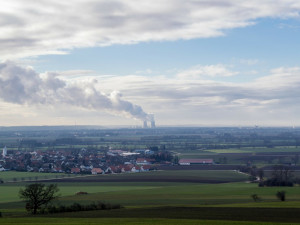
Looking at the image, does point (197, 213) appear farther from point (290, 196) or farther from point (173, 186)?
point (173, 186)

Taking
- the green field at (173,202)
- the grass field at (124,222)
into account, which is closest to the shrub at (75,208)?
the green field at (173,202)

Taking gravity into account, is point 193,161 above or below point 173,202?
below

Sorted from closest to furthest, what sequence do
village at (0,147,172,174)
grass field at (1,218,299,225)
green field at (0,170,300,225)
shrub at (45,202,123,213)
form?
1. grass field at (1,218,299,225)
2. green field at (0,170,300,225)
3. shrub at (45,202,123,213)
4. village at (0,147,172,174)

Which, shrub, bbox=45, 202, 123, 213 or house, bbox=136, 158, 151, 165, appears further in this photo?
house, bbox=136, 158, 151, 165

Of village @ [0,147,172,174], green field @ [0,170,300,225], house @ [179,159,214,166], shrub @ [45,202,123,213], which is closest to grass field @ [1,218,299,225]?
green field @ [0,170,300,225]

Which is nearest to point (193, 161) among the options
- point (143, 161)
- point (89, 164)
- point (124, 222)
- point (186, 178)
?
point (143, 161)

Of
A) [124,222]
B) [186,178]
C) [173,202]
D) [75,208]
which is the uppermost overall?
[124,222]

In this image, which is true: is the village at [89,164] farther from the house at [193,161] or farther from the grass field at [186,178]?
the grass field at [186,178]

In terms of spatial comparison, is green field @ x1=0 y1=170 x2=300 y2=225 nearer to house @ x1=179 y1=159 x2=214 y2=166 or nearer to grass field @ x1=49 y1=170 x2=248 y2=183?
grass field @ x1=49 y1=170 x2=248 y2=183

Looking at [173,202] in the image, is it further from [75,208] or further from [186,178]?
[186,178]

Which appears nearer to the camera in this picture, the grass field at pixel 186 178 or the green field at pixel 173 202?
the green field at pixel 173 202

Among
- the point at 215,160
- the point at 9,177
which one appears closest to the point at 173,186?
the point at 9,177
